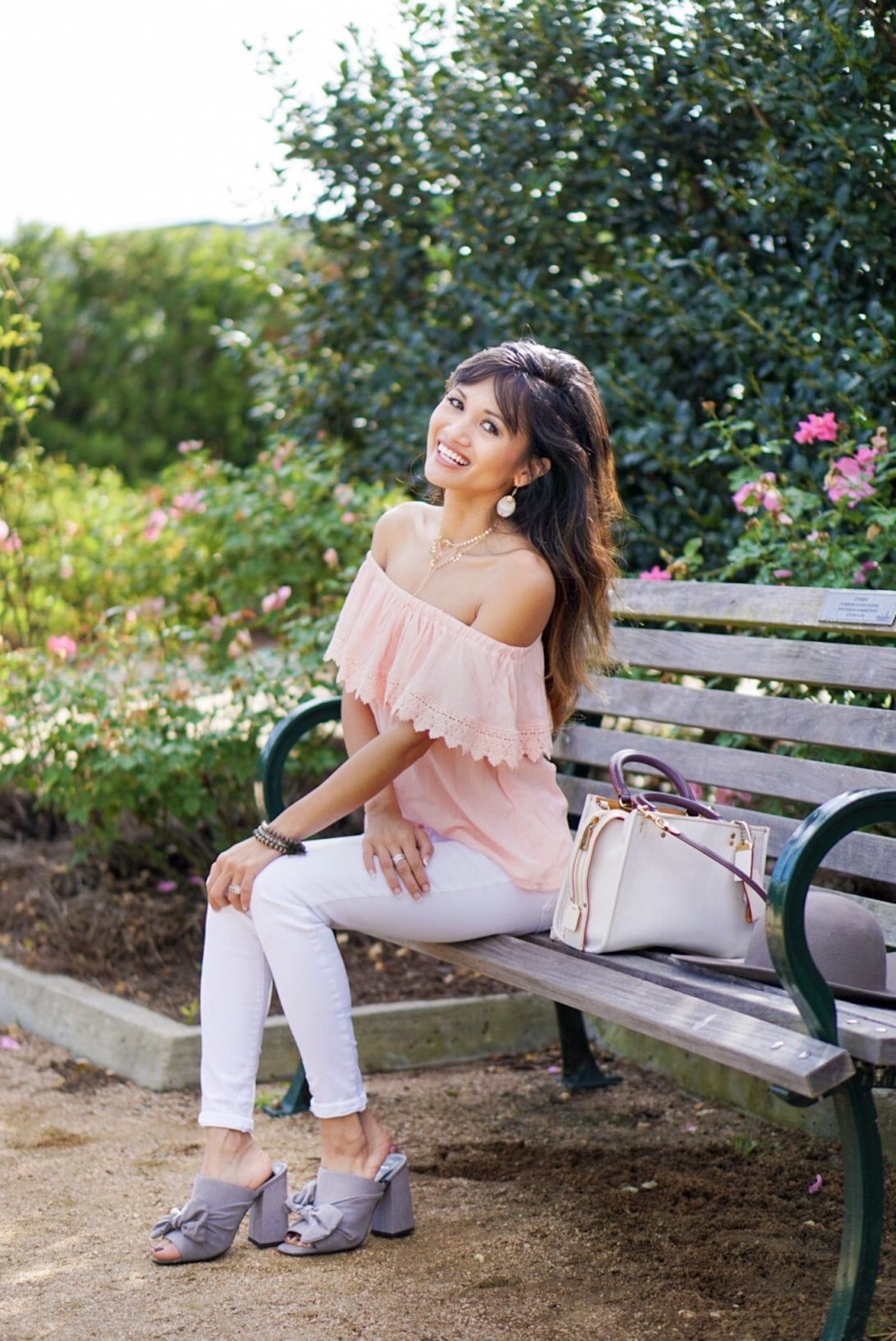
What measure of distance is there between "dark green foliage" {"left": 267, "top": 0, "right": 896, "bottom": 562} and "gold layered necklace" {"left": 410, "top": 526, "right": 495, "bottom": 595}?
1105mm

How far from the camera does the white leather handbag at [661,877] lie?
243 cm

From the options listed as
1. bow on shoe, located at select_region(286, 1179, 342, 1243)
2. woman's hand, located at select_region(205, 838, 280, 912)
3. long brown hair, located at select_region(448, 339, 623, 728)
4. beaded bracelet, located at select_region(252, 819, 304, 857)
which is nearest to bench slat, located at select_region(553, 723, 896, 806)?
long brown hair, located at select_region(448, 339, 623, 728)

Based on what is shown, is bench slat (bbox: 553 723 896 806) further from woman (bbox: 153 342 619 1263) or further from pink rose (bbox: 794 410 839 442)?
pink rose (bbox: 794 410 839 442)

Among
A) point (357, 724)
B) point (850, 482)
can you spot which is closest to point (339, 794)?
point (357, 724)

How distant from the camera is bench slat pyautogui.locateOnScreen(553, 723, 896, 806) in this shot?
2.83m

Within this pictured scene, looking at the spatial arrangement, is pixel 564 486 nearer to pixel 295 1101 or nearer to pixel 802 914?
pixel 802 914

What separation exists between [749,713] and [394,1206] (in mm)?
1143

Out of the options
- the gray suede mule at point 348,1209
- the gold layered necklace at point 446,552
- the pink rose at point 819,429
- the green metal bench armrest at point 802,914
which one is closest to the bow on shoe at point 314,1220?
the gray suede mule at point 348,1209

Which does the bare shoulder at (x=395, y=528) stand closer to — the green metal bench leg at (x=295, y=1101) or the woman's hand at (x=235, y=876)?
the woman's hand at (x=235, y=876)

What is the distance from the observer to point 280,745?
3.38m

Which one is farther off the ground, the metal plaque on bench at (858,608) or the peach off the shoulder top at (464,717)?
the metal plaque on bench at (858,608)

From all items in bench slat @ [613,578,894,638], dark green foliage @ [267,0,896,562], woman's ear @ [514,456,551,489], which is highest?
dark green foliage @ [267,0,896,562]

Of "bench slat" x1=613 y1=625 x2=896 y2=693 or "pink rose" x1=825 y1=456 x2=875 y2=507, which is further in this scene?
"pink rose" x1=825 y1=456 x2=875 y2=507

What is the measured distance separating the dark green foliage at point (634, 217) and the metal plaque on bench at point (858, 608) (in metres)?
0.81
